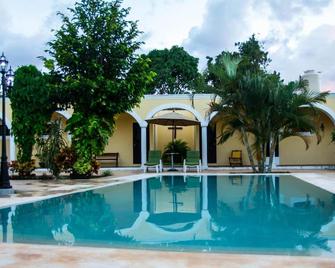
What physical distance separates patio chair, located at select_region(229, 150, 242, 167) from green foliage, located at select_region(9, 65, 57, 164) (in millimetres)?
9626

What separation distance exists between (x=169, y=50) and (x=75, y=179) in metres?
24.6

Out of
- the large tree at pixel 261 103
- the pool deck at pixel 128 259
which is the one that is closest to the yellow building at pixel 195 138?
the large tree at pixel 261 103

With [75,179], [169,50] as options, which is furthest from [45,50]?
A: [169,50]

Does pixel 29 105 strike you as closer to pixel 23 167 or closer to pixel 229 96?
pixel 23 167

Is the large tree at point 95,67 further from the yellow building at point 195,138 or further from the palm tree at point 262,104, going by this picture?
the yellow building at point 195,138

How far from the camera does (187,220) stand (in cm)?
733

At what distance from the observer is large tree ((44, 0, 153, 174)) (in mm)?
15156

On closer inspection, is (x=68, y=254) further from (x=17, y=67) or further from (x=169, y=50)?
(x=169, y=50)

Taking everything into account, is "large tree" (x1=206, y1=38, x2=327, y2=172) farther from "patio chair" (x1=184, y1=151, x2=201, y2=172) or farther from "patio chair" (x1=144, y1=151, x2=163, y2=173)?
"patio chair" (x1=144, y1=151, x2=163, y2=173)

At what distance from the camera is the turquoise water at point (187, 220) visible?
5.55 m

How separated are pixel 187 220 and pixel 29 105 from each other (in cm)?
1020

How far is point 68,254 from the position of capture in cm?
473

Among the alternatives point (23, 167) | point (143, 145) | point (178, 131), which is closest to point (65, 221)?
point (23, 167)

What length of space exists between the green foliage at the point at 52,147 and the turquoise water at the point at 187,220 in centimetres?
376
